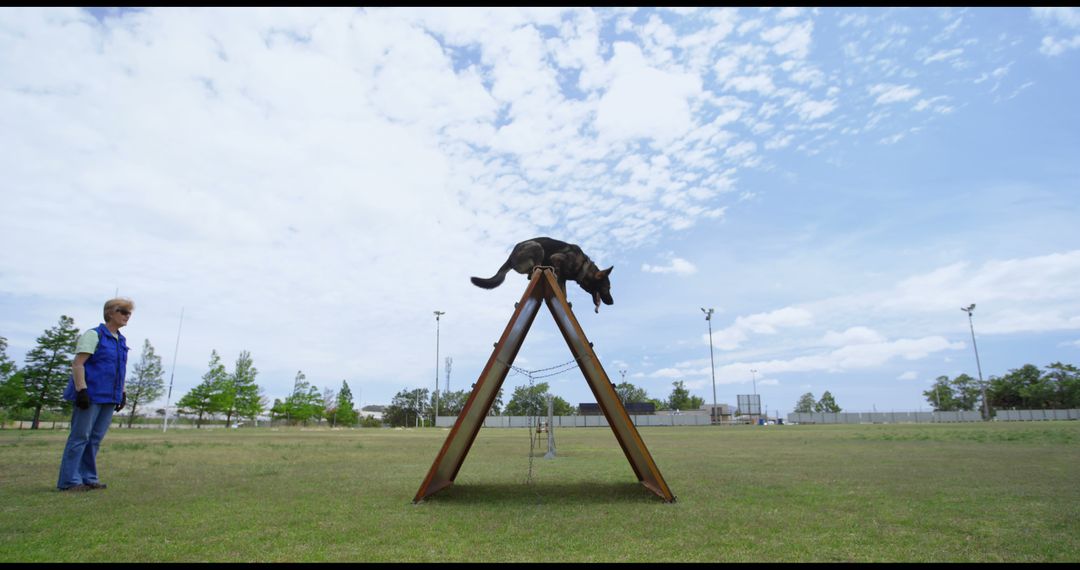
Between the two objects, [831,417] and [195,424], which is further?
[831,417]

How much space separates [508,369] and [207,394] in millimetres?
57643

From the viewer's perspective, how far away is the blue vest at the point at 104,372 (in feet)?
24.8

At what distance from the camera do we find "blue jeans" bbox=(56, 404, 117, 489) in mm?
7352

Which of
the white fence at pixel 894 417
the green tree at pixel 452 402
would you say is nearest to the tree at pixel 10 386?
the green tree at pixel 452 402

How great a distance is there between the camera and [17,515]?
5.64 meters

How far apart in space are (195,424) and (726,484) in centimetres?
6603

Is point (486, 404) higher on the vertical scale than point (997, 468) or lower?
higher

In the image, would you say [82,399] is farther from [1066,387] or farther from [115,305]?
[1066,387]

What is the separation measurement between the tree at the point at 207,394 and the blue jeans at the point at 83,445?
175ft

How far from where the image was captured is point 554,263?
8305mm

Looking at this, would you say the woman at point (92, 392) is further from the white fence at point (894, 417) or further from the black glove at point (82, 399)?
the white fence at point (894, 417)
